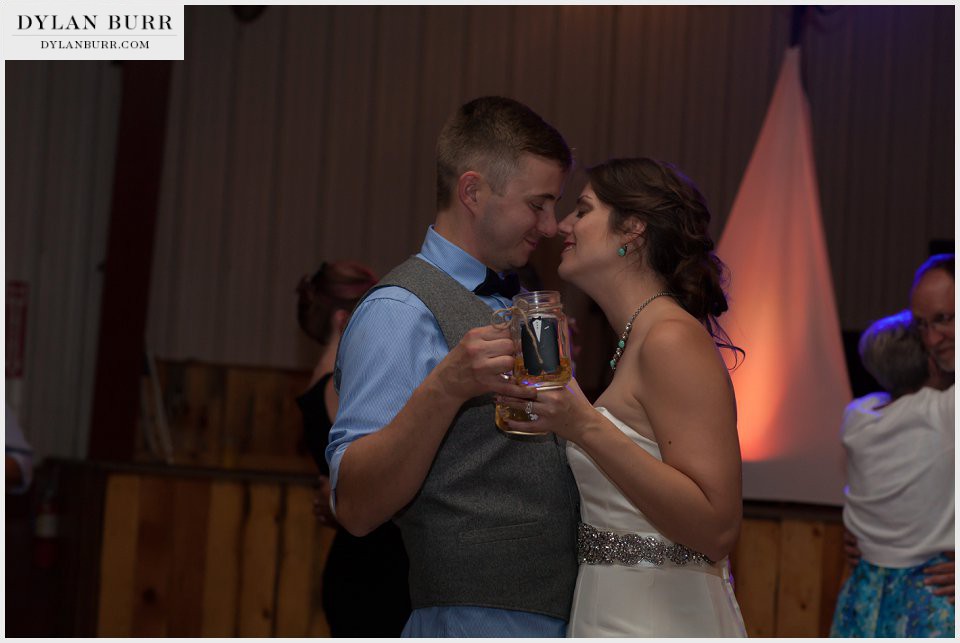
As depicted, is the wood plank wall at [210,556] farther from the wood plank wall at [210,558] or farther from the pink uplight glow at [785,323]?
the pink uplight glow at [785,323]

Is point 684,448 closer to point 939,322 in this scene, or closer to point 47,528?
point 939,322

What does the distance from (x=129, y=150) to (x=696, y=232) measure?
5.49 m

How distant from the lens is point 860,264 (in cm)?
772

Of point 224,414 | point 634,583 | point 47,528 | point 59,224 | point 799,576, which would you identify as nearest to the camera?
point 634,583

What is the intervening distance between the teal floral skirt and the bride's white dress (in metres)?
1.24

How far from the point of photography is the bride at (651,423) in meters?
1.68

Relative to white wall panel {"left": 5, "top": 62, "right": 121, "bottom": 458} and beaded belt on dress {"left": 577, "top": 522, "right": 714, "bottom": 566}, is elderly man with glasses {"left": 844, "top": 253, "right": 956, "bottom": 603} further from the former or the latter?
white wall panel {"left": 5, "top": 62, "right": 121, "bottom": 458}

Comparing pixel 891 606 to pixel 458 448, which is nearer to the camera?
pixel 458 448

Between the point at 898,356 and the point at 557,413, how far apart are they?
187 centimetres

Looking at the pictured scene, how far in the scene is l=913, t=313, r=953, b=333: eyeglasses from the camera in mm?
2934

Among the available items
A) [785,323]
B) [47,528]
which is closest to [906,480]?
[785,323]

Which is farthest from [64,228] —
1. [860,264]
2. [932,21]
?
[932,21]

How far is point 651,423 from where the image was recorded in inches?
70.9

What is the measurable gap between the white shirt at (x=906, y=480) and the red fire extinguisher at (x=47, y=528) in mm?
4984
